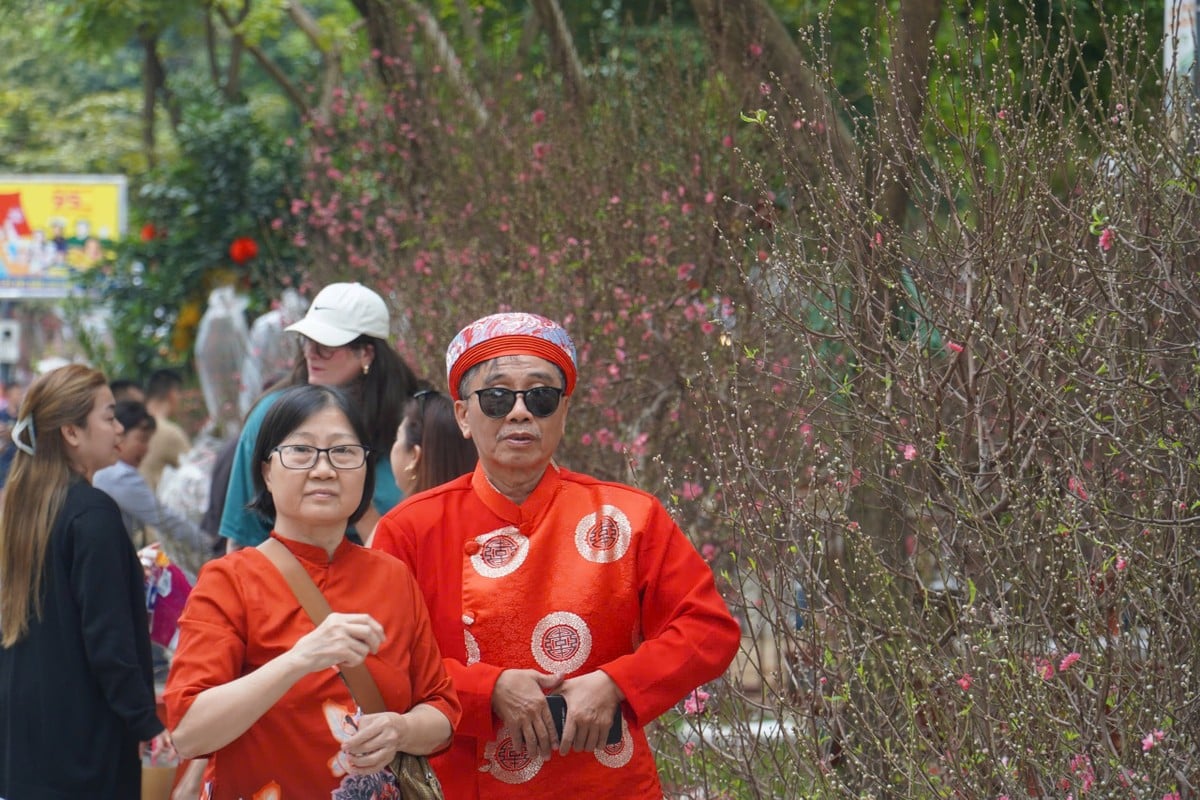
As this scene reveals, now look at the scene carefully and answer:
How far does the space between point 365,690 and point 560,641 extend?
46 cm

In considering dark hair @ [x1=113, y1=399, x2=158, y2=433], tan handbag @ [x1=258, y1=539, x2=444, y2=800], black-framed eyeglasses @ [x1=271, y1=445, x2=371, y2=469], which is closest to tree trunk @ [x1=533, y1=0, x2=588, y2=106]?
dark hair @ [x1=113, y1=399, x2=158, y2=433]

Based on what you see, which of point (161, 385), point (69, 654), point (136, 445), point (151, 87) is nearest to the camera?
point (69, 654)

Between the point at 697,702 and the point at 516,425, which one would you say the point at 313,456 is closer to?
the point at 516,425

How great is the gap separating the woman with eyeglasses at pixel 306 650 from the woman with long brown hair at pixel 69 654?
1.44m

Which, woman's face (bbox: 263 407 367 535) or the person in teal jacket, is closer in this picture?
woman's face (bbox: 263 407 367 535)

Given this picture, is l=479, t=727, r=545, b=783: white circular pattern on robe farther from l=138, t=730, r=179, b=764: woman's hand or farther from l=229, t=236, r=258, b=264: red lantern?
l=229, t=236, r=258, b=264: red lantern

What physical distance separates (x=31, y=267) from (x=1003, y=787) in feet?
87.5

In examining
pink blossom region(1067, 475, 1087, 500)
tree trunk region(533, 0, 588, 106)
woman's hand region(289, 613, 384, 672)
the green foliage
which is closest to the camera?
woman's hand region(289, 613, 384, 672)

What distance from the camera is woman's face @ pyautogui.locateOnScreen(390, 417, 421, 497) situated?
4902 millimetres

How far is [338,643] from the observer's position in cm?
296

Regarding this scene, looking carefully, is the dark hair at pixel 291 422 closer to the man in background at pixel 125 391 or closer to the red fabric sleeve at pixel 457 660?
the red fabric sleeve at pixel 457 660

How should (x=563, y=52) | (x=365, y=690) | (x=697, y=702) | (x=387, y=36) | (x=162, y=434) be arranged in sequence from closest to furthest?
(x=365, y=690) < (x=697, y=702) < (x=563, y=52) < (x=162, y=434) < (x=387, y=36)

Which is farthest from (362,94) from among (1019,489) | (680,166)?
(1019,489)

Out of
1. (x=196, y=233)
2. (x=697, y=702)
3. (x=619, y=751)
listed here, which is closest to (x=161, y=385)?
(x=196, y=233)
